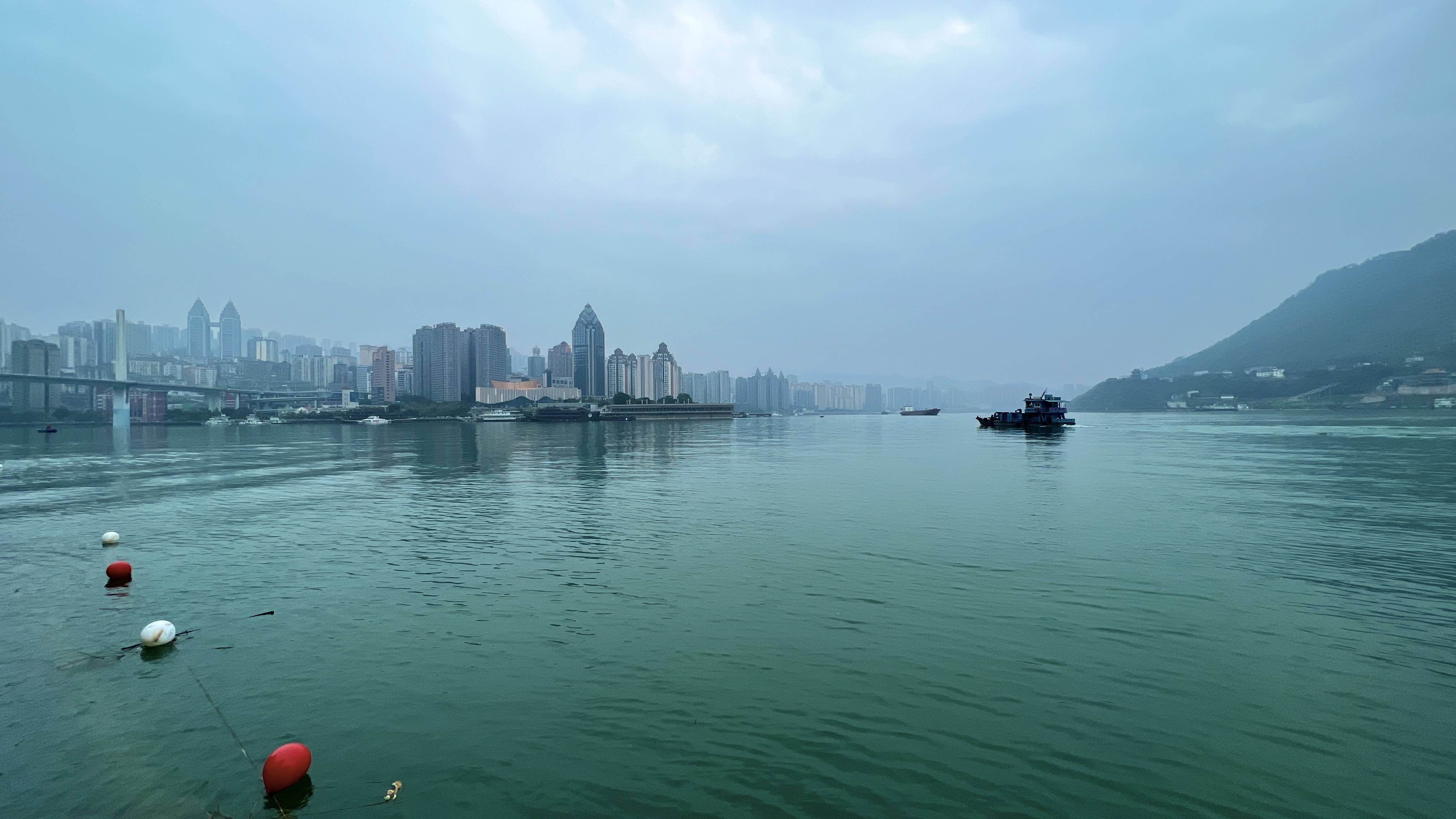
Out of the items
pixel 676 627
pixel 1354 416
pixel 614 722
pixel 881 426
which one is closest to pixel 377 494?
pixel 676 627

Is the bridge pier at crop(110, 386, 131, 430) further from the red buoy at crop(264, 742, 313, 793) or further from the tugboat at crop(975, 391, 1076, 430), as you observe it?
the red buoy at crop(264, 742, 313, 793)

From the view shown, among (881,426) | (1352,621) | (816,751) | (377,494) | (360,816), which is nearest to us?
(360,816)

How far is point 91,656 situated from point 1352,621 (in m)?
26.4

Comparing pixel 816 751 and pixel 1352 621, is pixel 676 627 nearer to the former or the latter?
pixel 816 751

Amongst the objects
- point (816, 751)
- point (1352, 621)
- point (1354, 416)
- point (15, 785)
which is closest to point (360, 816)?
point (15, 785)

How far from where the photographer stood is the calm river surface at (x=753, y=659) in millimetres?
8266

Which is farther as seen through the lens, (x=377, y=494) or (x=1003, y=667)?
(x=377, y=494)

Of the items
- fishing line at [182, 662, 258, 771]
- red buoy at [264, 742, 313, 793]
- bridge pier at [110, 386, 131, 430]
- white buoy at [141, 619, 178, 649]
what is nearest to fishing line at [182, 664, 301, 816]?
fishing line at [182, 662, 258, 771]

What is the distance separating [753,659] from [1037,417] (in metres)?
121

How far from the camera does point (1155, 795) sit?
7.88 m

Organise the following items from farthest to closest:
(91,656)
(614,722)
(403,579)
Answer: (403,579)
(91,656)
(614,722)

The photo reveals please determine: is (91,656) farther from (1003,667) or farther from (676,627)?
(1003,667)

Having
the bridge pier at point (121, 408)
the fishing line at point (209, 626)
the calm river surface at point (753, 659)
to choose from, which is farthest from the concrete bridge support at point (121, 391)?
the fishing line at point (209, 626)

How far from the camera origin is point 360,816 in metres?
7.71
